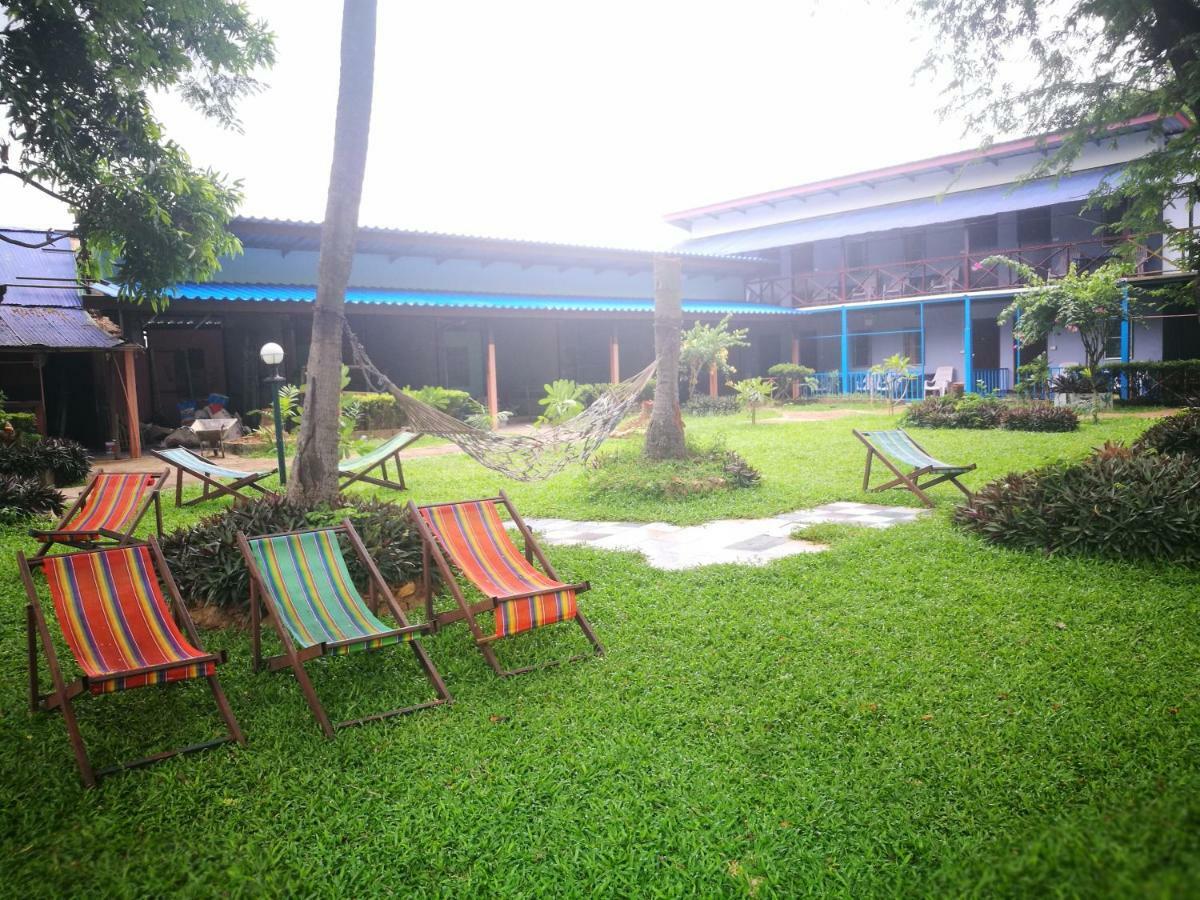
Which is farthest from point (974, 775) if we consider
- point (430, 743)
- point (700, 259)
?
point (700, 259)

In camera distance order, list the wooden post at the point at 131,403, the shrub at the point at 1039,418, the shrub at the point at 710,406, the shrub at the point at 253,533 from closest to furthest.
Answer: the shrub at the point at 253,533 < the wooden post at the point at 131,403 < the shrub at the point at 1039,418 < the shrub at the point at 710,406

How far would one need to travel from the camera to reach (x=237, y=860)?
2.08 meters

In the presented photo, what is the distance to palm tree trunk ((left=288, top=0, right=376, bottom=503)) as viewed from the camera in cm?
471

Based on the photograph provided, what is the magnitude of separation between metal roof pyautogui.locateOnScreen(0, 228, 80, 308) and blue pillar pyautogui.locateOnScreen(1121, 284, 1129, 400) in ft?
50.0

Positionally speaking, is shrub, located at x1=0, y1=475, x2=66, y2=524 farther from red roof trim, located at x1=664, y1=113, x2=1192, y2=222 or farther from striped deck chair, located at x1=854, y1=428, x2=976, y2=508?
red roof trim, located at x1=664, y1=113, x2=1192, y2=222

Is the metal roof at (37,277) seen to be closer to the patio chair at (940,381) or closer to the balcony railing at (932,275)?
the balcony railing at (932,275)

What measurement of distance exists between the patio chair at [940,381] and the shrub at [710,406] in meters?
4.49

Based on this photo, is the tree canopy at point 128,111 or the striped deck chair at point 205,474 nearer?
the tree canopy at point 128,111

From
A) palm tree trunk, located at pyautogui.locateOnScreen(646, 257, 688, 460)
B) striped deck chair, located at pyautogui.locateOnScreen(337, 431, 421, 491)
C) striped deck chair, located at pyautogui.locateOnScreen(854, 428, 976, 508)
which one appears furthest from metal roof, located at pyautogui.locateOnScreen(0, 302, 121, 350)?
striped deck chair, located at pyautogui.locateOnScreen(854, 428, 976, 508)

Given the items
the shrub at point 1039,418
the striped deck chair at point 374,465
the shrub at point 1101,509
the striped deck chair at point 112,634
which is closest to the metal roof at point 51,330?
the striped deck chair at point 374,465

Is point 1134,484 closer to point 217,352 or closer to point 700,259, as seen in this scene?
point 217,352

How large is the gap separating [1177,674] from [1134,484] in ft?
→ 7.19

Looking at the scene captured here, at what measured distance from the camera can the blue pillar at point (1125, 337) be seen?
12.5 m

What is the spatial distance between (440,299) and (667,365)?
7672mm
